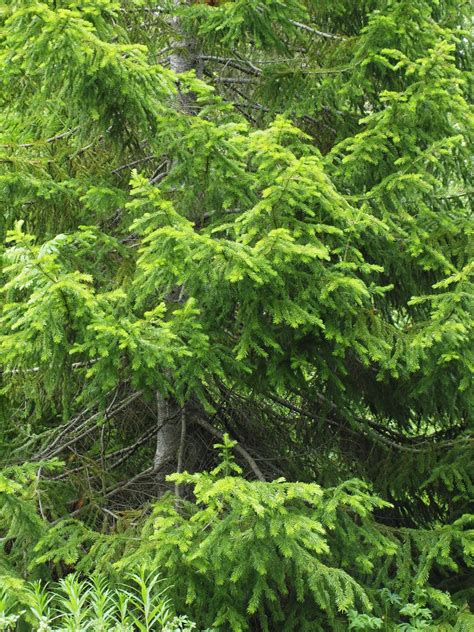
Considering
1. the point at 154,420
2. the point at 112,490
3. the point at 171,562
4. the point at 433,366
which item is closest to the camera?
the point at 171,562

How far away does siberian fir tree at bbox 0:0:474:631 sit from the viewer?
415 cm

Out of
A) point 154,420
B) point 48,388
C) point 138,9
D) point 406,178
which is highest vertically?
point 138,9

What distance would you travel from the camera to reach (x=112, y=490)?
18.8ft

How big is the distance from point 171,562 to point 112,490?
1767 millimetres

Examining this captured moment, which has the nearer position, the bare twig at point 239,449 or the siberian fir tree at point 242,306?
the siberian fir tree at point 242,306

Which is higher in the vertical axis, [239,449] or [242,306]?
[242,306]

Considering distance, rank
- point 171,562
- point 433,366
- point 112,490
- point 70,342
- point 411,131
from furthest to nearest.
Result: point 112,490 < point 411,131 < point 433,366 < point 70,342 < point 171,562

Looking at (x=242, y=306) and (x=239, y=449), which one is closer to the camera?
(x=242, y=306)

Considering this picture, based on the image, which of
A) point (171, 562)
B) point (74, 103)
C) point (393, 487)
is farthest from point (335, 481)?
point (74, 103)

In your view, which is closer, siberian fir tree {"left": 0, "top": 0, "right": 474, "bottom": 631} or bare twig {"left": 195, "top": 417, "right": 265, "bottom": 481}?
siberian fir tree {"left": 0, "top": 0, "right": 474, "bottom": 631}

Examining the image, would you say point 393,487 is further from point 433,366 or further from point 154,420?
point 154,420

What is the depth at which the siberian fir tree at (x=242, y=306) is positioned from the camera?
4148 mm

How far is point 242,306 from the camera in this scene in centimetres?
469

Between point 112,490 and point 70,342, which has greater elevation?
point 70,342
